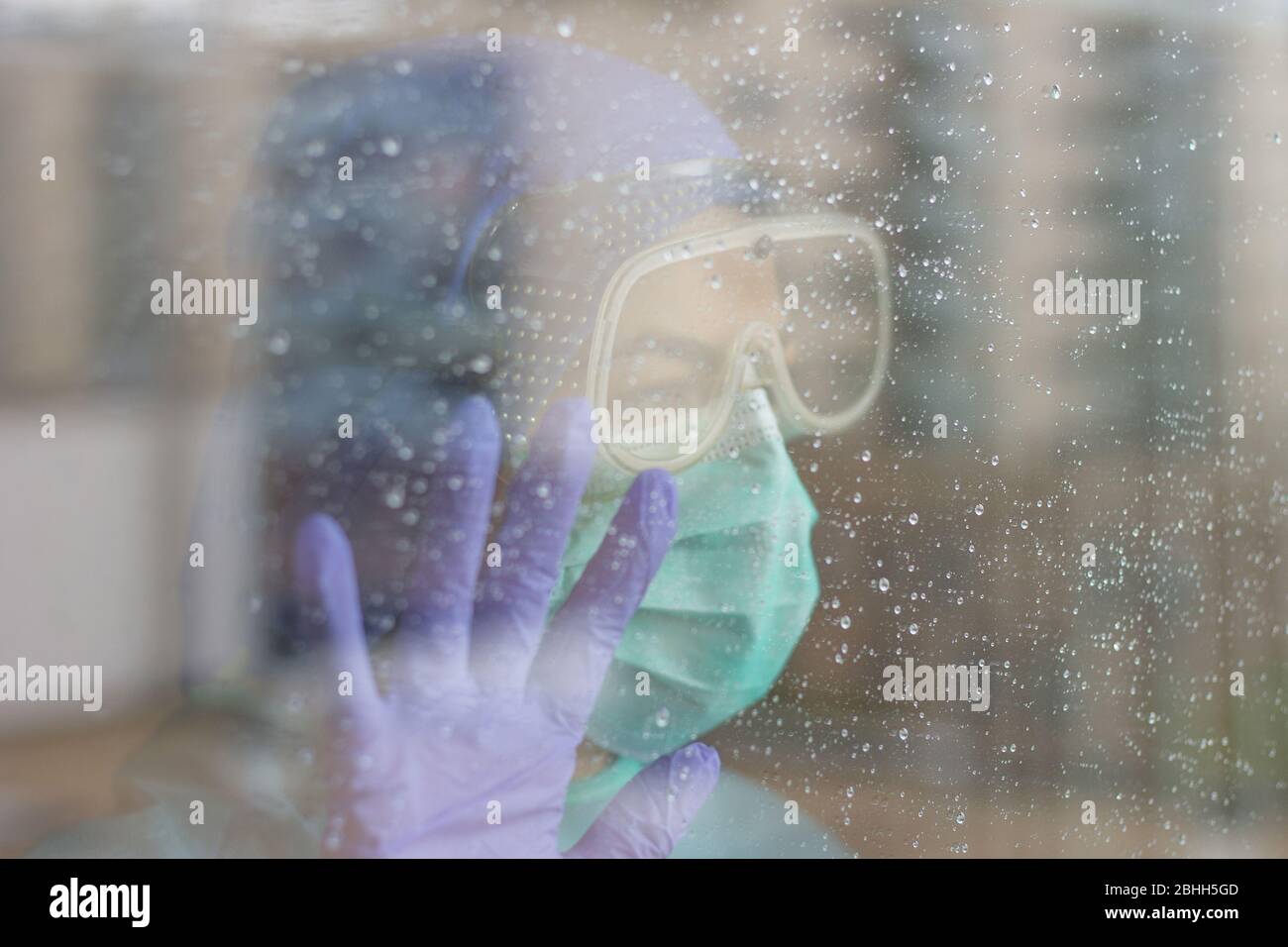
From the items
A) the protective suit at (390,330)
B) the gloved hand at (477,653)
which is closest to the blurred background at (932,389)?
the protective suit at (390,330)

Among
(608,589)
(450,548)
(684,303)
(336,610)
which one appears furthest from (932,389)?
(336,610)

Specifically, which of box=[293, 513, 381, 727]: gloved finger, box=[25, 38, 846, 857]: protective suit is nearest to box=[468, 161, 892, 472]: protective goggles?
box=[25, 38, 846, 857]: protective suit

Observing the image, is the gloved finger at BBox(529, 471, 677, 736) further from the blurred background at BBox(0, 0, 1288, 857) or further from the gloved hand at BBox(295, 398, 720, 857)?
the blurred background at BBox(0, 0, 1288, 857)

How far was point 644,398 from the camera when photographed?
832mm

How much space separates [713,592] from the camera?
85cm

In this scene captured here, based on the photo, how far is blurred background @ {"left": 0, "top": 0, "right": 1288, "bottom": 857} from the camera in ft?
2.60

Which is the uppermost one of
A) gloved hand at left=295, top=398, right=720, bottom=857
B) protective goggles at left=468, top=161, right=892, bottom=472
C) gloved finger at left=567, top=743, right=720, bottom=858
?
protective goggles at left=468, top=161, right=892, bottom=472

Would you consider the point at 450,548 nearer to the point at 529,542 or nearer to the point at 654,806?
the point at 529,542

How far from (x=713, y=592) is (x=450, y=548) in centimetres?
25

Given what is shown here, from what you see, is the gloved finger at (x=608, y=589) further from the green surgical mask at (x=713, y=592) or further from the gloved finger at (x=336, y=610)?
the gloved finger at (x=336, y=610)

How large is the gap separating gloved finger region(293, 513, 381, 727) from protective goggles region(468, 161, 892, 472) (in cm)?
21

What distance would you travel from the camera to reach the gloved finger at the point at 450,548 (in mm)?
816

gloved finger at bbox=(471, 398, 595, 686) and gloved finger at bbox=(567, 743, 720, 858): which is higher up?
gloved finger at bbox=(471, 398, 595, 686)

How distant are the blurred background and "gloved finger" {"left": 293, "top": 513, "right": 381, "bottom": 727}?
0.08 meters
